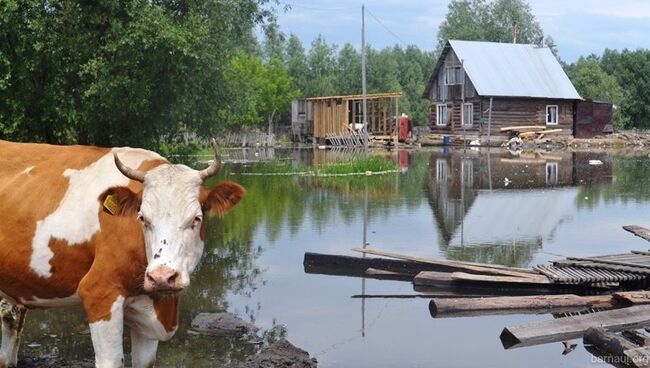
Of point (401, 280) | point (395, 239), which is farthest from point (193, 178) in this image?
point (395, 239)

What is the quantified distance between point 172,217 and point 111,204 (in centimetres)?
57

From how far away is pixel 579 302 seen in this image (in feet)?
32.8

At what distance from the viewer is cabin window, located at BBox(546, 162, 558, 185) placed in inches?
1124

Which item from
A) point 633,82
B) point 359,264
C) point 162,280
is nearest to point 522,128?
point 633,82

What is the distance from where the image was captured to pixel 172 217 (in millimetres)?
5531

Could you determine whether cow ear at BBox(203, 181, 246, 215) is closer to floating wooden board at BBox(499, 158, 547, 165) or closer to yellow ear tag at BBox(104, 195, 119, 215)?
yellow ear tag at BBox(104, 195, 119, 215)

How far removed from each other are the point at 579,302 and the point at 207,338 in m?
4.37

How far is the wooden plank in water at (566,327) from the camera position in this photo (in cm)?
851

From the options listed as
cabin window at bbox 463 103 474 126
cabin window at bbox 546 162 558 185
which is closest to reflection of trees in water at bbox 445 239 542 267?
cabin window at bbox 546 162 558 185

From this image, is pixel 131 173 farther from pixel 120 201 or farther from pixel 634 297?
pixel 634 297

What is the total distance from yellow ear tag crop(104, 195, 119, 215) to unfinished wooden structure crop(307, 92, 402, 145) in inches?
2029

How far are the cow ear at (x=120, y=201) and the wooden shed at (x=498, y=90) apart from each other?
53280mm

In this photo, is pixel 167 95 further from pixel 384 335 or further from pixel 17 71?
pixel 384 335

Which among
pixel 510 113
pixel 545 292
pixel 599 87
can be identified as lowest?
pixel 545 292
